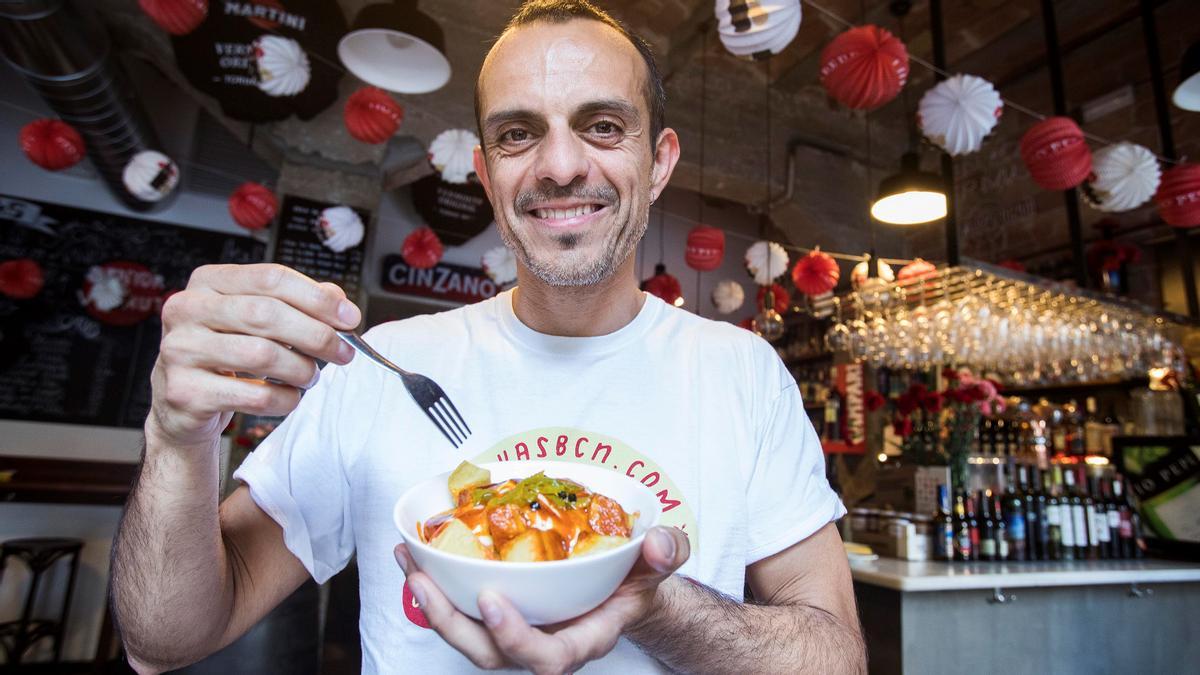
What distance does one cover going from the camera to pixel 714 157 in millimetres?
5652

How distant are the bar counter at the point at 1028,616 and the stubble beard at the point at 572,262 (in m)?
2.05

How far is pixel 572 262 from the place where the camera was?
3.40 feet

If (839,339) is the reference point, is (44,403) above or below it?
below

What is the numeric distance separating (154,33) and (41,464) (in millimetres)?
2805

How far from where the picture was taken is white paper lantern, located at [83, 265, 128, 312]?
4492 millimetres

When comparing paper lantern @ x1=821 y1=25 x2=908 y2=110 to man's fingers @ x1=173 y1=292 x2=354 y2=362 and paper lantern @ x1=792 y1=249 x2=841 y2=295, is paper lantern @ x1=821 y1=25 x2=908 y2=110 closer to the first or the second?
paper lantern @ x1=792 y1=249 x2=841 y2=295

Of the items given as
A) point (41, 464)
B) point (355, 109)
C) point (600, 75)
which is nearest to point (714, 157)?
point (355, 109)

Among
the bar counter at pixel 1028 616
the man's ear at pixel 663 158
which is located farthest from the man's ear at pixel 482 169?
the bar counter at pixel 1028 616

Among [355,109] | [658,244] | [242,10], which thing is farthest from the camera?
[658,244]

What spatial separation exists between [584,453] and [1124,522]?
4.04 meters

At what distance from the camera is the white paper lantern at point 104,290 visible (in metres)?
4.49

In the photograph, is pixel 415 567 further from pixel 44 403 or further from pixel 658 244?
pixel 658 244

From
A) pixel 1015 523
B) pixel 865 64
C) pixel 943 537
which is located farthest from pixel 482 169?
pixel 1015 523

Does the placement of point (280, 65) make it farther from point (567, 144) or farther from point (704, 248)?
point (567, 144)
